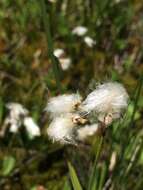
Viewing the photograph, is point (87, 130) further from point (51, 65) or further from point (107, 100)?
point (107, 100)

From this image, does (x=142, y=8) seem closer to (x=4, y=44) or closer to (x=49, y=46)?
(x=4, y=44)

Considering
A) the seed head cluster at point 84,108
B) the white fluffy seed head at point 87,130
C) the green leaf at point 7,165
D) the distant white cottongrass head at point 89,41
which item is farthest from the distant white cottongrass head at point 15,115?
the seed head cluster at point 84,108

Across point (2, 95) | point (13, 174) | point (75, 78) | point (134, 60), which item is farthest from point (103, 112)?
point (134, 60)

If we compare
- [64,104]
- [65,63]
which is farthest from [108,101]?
[65,63]

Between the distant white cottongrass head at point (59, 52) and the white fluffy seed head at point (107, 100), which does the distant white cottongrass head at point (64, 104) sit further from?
the distant white cottongrass head at point (59, 52)

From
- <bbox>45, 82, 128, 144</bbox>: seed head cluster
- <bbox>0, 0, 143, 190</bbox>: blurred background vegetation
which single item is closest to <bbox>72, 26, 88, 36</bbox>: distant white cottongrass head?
<bbox>0, 0, 143, 190</bbox>: blurred background vegetation
